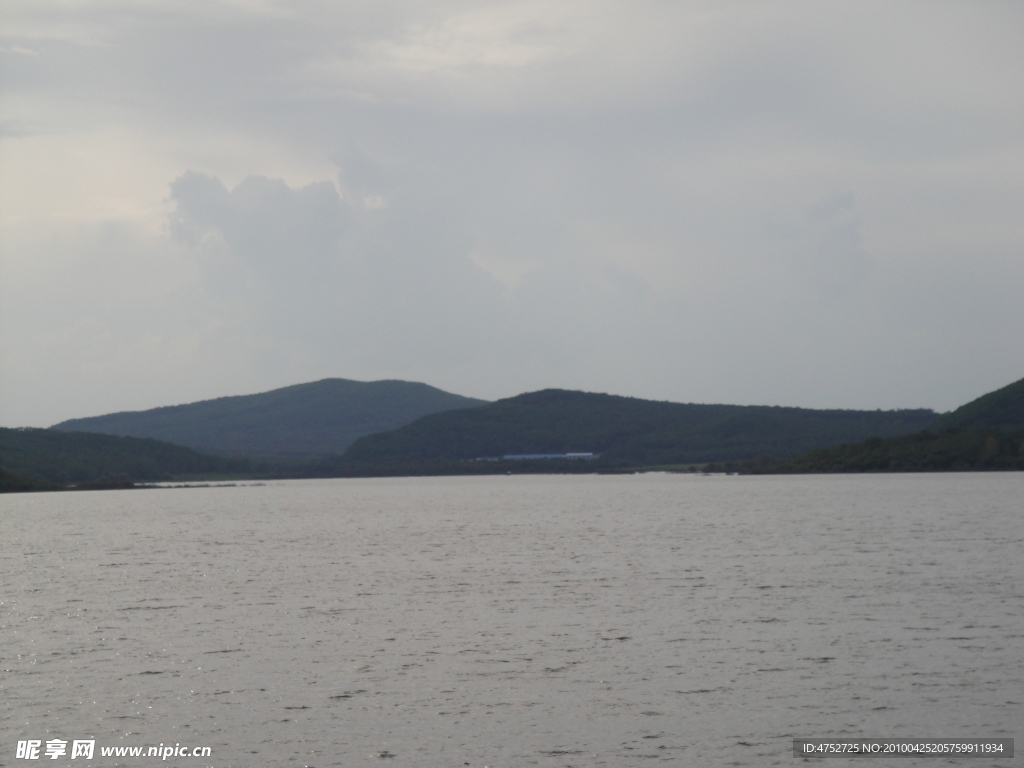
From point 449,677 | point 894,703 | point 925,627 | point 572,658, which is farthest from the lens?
point 925,627

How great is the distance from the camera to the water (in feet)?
73.3

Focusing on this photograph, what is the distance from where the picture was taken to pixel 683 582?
48281 mm

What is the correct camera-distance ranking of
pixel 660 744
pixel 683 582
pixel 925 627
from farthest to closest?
pixel 683 582
pixel 925 627
pixel 660 744

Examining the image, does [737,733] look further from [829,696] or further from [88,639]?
[88,639]

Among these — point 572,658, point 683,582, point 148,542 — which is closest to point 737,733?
point 572,658

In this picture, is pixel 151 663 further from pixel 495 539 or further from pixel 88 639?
pixel 495 539

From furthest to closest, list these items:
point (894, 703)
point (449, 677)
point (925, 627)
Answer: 1. point (925, 627)
2. point (449, 677)
3. point (894, 703)

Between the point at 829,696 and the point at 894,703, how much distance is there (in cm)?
149

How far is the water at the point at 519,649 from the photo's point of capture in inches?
879

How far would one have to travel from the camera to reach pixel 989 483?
152875mm

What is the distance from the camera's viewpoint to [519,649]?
103 ft

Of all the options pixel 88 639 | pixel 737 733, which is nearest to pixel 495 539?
pixel 88 639

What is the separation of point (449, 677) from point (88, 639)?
13904 millimetres

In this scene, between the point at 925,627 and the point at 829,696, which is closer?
the point at 829,696
